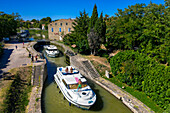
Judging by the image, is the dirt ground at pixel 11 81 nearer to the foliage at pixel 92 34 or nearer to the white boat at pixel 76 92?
the white boat at pixel 76 92

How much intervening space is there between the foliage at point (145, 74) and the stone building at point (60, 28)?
31.1 meters

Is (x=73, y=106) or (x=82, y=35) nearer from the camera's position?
(x=73, y=106)

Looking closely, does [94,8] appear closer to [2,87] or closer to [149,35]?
[149,35]

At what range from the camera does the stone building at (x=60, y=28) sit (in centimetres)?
4766

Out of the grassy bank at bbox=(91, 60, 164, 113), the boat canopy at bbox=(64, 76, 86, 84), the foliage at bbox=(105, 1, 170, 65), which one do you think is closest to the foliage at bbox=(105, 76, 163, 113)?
the grassy bank at bbox=(91, 60, 164, 113)

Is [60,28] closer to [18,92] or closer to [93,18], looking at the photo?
[93,18]

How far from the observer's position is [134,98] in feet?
50.4

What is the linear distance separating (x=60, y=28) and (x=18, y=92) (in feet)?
119

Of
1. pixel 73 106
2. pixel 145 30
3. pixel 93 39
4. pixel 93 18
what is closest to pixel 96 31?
pixel 93 39

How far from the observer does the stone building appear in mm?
47656

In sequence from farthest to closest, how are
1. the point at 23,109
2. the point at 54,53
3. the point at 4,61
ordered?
the point at 54,53
the point at 4,61
the point at 23,109

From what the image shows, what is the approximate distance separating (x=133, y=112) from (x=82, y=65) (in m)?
12.1

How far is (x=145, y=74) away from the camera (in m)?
15.7

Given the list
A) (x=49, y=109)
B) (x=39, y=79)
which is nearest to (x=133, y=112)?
(x=49, y=109)
